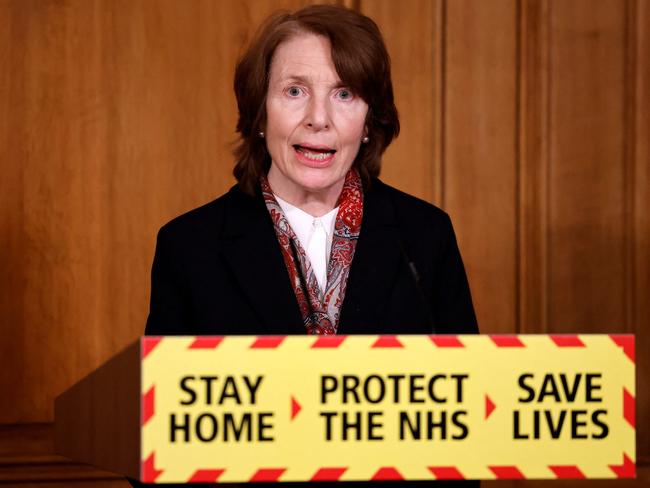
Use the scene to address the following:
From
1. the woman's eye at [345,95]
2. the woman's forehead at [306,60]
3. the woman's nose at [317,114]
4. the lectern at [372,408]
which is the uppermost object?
the woman's forehead at [306,60]

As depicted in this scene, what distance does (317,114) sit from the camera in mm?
1951

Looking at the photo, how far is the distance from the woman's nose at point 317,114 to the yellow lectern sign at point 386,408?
0.77m

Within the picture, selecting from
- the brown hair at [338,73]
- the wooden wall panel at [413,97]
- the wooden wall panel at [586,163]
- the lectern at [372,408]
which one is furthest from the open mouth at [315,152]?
the wooden wall panel at [586,163]

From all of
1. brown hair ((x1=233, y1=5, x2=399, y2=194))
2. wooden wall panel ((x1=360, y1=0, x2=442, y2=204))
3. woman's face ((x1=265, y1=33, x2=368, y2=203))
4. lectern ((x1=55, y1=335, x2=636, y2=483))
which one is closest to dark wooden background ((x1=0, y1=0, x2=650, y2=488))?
wooden wall panel ((x1=360, y1=0, x2=442, y2=204))

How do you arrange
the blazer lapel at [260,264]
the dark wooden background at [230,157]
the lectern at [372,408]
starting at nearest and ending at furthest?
the lectern at [372,408] → the blazer lapel at [260,264] → the dark wooden background at [230,157]

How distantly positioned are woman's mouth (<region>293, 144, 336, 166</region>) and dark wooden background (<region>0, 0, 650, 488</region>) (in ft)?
3.29

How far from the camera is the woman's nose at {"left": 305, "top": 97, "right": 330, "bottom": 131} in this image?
76.9 inches

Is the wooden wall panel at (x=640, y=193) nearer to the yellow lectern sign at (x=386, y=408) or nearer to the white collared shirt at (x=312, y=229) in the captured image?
the white collared shirt at (x=312, y=229)

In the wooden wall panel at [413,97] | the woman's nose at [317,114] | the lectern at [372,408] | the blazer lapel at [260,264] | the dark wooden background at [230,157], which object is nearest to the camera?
the lectern at [372,408]

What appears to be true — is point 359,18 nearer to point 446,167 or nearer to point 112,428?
point 112,428

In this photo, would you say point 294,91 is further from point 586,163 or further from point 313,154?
point 586,163

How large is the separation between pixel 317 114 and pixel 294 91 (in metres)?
0.06

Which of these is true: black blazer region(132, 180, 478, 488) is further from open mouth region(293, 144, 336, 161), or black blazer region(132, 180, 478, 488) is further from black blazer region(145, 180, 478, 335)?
open mouth region(293, 144, 336, 161)

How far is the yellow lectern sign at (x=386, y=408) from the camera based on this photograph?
1218 millimetres
